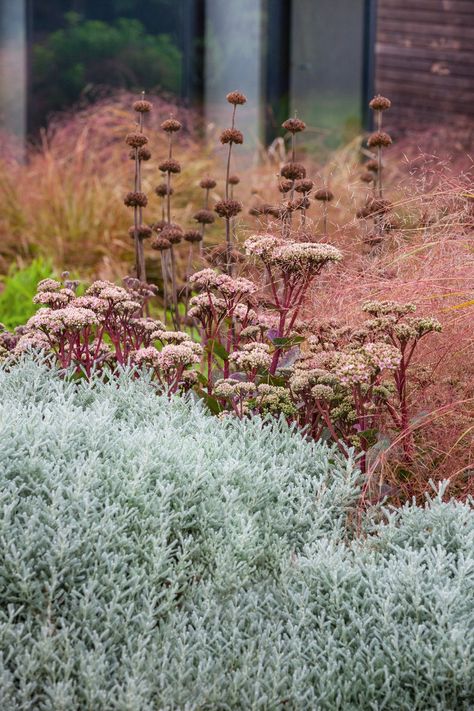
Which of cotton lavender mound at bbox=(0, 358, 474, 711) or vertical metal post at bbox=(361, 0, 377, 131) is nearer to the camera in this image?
cotton lavender mound at bbox=(0, 358, 474, 711)

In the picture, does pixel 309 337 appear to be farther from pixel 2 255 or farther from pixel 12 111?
pixel 12 111

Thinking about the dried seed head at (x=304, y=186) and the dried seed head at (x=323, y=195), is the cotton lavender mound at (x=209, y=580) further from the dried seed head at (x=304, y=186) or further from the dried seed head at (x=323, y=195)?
the dried seed head at (x=323, y=195)

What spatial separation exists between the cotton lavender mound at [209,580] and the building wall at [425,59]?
803cm

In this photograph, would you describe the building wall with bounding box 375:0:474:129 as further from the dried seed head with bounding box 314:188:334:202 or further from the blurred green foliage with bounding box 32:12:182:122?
the dried seed head with bounding box 314:188:334:202

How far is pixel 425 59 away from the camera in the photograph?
9969 millimetres

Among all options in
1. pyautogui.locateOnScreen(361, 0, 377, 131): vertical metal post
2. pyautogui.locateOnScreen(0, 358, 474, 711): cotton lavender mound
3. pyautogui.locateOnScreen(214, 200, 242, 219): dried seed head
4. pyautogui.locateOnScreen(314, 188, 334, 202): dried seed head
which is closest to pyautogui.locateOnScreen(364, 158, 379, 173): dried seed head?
pyautogui.locateOnScreen(314, 188, 334, 202): dried seed head

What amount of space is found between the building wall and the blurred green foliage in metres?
2.13

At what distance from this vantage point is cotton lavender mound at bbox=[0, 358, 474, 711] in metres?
1.92

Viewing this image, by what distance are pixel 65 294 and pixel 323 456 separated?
969 mm


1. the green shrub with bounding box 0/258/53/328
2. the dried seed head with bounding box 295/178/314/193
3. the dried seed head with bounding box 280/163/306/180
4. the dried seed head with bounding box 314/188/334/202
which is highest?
the dried seed head with bounding box 280/163/306/180


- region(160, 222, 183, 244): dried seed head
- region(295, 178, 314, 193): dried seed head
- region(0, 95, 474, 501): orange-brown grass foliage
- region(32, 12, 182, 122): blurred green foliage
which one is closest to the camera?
region(0, 95, 474, 501): orange-brown grass foliage

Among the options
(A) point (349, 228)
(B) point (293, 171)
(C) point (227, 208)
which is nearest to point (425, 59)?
(A) point (349, 228)

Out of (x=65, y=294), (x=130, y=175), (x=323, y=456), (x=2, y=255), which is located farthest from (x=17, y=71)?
(x=323, y=456)

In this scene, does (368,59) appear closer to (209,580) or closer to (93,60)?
(93,60)
